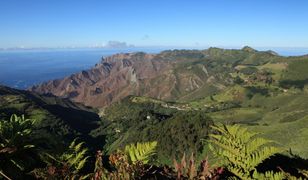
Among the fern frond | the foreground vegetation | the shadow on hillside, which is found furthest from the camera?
the shadow on hillside

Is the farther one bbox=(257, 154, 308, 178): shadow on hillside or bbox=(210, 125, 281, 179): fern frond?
bbox=(257, 154, 308, 178): shadow on hillside

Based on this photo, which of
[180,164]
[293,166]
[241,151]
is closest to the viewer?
[180,164]

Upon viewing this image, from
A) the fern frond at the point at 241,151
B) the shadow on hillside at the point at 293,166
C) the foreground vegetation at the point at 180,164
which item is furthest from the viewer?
the shadow on hillside at the point at 293,166

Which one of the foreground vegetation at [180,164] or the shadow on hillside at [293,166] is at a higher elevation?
the foreground vegetation at [180,164]

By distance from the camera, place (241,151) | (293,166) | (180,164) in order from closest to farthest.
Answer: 1. (180,164)
2. (241,151)
3. (293,166)

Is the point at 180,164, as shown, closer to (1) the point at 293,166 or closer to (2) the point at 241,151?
(2) the point at 241,151

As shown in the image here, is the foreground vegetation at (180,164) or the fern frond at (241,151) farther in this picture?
the fern frond at (241,151)

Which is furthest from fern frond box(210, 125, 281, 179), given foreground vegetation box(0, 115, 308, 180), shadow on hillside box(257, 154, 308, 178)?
shadow on hillside box(257, 154, 308, 178)

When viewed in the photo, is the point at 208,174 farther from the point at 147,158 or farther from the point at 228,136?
the point at 228,136

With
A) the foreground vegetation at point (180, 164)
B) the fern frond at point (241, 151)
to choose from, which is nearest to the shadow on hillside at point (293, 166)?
the foreground vegetation at point (180, 164)

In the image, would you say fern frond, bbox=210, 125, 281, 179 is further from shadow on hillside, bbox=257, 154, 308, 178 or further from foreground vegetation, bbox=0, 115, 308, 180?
shadow on hillside, bbox=257, 154, 308, 178

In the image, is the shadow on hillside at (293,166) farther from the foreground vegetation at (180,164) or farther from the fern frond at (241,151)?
the fern frond at (241,151)

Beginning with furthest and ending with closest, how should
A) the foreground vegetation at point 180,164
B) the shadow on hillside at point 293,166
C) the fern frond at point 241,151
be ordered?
the shadow on hillside at point 293,166
the fern frond at point 241,151
the foreground vegetation at point 180,164

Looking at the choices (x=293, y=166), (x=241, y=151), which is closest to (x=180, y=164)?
(x=241, y=151)
